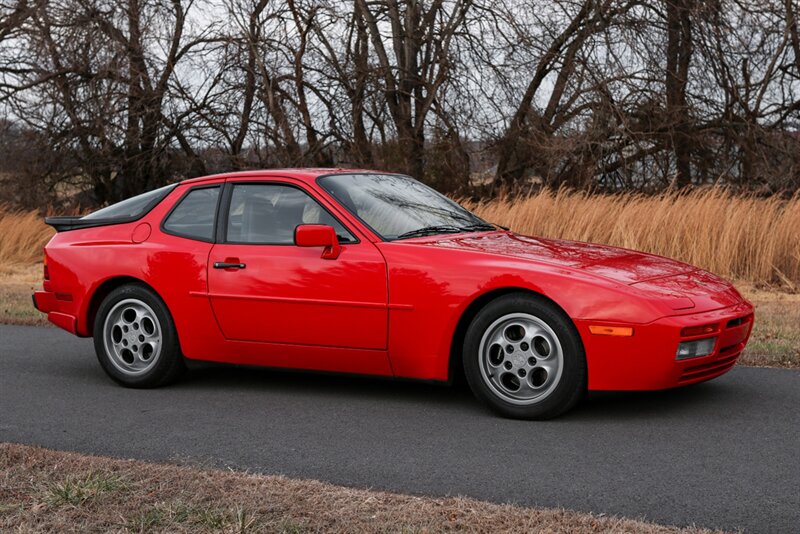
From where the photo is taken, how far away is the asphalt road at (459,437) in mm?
4730

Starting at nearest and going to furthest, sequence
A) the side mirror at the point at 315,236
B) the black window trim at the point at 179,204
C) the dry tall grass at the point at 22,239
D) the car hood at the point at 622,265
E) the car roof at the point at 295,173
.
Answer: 1. the car hood at the point at 622,265
2. the side mirror at the point at 315,236
3. the car roof at the point at 295,173
4. the black window trim at the point at 179,204
5. the dry tall grass at the point at 22,239

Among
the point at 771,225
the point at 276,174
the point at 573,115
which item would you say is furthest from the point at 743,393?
the point at 573,115

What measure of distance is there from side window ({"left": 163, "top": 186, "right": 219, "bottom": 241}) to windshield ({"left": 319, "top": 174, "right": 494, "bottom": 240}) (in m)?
0.85

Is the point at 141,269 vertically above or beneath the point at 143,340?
above

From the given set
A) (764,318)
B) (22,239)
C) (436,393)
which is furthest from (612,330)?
(22,239)

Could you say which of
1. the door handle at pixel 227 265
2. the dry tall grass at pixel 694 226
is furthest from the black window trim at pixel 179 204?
the dry tall grass at pixel 694 226

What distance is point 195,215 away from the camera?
7.38m

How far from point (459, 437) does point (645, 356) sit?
1.08 m

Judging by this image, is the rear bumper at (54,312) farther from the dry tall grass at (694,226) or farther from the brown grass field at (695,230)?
the dry tall grass at (694,226)

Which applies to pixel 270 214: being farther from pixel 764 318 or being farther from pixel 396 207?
pixel 764 318

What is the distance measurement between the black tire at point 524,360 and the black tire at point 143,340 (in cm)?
219

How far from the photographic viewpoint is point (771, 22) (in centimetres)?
1984

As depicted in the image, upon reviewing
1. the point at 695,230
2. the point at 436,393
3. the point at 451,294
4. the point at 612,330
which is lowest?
the point at 436,393

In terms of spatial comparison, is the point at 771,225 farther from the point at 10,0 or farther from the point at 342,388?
the point at 10,0
